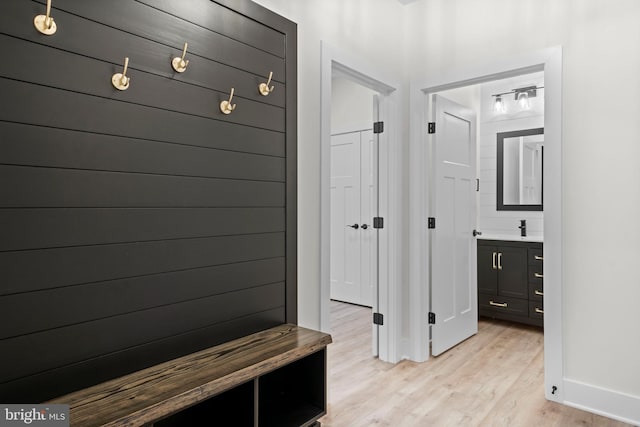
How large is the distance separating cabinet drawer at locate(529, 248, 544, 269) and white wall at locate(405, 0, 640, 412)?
1383 millimetres

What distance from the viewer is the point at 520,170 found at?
4.27 m

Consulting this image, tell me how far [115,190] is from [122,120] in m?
0.25

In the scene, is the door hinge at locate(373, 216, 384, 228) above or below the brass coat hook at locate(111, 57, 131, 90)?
below

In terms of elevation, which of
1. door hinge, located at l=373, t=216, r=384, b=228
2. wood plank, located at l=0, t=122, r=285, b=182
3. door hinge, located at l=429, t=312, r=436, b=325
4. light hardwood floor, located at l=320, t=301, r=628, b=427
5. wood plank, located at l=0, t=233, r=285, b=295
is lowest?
light hardwood floor, located at l=320, t=301, r=628, b=427

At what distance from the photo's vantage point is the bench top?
3.71ft

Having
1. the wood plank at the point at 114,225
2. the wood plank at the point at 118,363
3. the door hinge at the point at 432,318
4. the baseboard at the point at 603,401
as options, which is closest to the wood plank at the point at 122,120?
the wood plank at the point at 114,225

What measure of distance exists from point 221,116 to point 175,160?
12.0 inches

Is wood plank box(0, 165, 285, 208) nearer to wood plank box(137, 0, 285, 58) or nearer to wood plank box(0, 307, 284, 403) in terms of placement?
wood plank box(0, 307, 284, 403)

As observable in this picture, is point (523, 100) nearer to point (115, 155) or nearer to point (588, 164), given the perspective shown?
point (588, 164)

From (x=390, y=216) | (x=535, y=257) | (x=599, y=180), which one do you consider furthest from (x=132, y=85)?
(x=535, y=257)

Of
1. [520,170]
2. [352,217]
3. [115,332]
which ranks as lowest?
[115,332]
